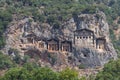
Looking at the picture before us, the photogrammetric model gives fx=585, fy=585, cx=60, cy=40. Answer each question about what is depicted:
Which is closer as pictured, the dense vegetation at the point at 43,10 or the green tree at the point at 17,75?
the green tree at the point at 17,75

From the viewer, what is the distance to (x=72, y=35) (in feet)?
217

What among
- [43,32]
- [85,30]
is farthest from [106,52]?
[43,32]

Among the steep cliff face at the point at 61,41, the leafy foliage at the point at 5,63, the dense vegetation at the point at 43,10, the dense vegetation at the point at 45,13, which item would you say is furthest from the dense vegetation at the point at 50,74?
the dense vegetation at the point at 43,10

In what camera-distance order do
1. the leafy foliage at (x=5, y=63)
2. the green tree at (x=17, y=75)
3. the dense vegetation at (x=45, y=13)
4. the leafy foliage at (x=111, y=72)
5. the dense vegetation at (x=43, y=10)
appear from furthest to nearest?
the dense vegetation at (x=43, y=10), the leafy foliage at (x=5, y=63), the dense vegetation at (x=45, y=13), the leafy foliage at (x=111, y=72), the green tree at (x=17, y=75)

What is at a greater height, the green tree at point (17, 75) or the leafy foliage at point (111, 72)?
the green tree at point (17, 75)

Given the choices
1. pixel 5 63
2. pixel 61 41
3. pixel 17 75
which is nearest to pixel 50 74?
pixel 17 75

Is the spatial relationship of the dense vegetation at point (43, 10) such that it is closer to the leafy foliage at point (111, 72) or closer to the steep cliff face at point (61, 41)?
the steep cliff face at point (61, 41)

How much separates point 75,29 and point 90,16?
2.39 meters

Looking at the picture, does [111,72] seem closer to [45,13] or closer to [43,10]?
[45,13]

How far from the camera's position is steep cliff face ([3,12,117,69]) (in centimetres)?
6544

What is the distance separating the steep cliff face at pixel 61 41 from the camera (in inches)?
2576

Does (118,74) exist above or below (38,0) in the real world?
below

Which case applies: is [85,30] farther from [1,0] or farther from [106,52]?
[1,0]

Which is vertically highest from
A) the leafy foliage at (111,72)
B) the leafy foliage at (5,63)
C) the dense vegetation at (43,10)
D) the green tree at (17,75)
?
the dense vegetation at (43,10)
